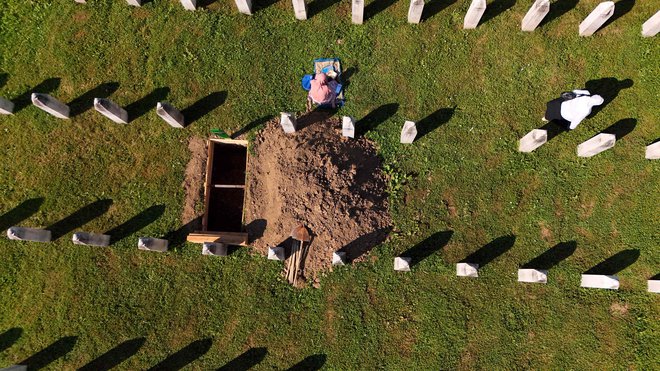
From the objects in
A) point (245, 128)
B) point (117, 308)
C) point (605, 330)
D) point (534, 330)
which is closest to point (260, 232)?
point (245, 128)

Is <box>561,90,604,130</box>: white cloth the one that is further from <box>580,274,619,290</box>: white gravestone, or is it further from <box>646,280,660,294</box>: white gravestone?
<box>646,280,660,294</box>: white gravestone

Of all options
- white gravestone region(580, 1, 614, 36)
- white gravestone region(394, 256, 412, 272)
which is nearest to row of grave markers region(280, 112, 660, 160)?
A: white gravestone region(394, 256, 412, 272)

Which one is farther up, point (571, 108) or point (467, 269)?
point (571, 108)

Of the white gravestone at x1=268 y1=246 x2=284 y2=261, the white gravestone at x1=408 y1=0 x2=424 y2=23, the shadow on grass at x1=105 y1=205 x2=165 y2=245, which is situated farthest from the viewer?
the shadow on grass at x1=105 y1=205 x2=165 y2=245

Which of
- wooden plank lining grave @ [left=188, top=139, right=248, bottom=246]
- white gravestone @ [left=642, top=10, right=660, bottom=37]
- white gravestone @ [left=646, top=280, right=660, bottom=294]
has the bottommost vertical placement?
white gravestone @ [left=646, top=280, right=660, bottom=294]

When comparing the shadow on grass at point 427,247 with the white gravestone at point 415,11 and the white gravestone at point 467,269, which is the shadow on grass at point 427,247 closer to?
the white gravestone at point 467,269

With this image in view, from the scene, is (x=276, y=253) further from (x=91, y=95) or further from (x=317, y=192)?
(x=91, y=95)

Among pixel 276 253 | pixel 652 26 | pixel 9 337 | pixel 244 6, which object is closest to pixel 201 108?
pixel 244 6
